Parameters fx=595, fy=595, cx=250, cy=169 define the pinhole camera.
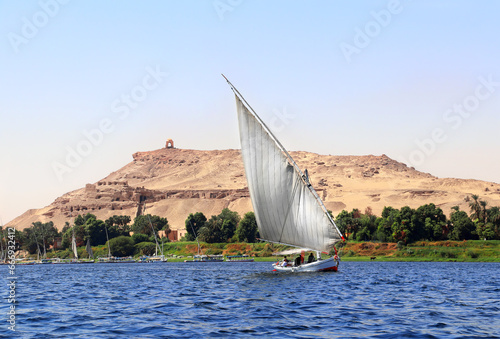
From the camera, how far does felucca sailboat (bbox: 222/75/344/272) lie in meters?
42.5

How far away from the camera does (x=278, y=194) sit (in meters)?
44.1

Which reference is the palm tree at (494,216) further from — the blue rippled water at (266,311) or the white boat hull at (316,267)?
the blue rippled water at (266,311)

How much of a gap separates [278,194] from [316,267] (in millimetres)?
9440

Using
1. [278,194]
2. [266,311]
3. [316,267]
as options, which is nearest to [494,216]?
[316,267]

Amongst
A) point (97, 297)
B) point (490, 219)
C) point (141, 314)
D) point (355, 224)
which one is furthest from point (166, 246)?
point (141, 314)

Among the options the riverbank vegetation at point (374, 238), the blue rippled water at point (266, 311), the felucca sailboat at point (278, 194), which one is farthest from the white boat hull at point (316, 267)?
the riverbank vegetation at point (374, 238)

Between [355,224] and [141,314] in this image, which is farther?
[355,224]

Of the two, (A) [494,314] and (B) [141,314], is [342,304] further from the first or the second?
(B) [141,314]

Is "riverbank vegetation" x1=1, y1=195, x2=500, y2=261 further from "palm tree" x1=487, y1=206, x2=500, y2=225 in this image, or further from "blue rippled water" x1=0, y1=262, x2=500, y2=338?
"blue rippled water" x1=0, y1=262, x2=500, y2=338

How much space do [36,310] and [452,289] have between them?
25322mm

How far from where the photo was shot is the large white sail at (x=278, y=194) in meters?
42.5

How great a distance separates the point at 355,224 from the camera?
110 m

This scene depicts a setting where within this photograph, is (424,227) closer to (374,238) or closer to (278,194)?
(374,238)

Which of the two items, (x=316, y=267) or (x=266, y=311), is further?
(x=316, y=267)
